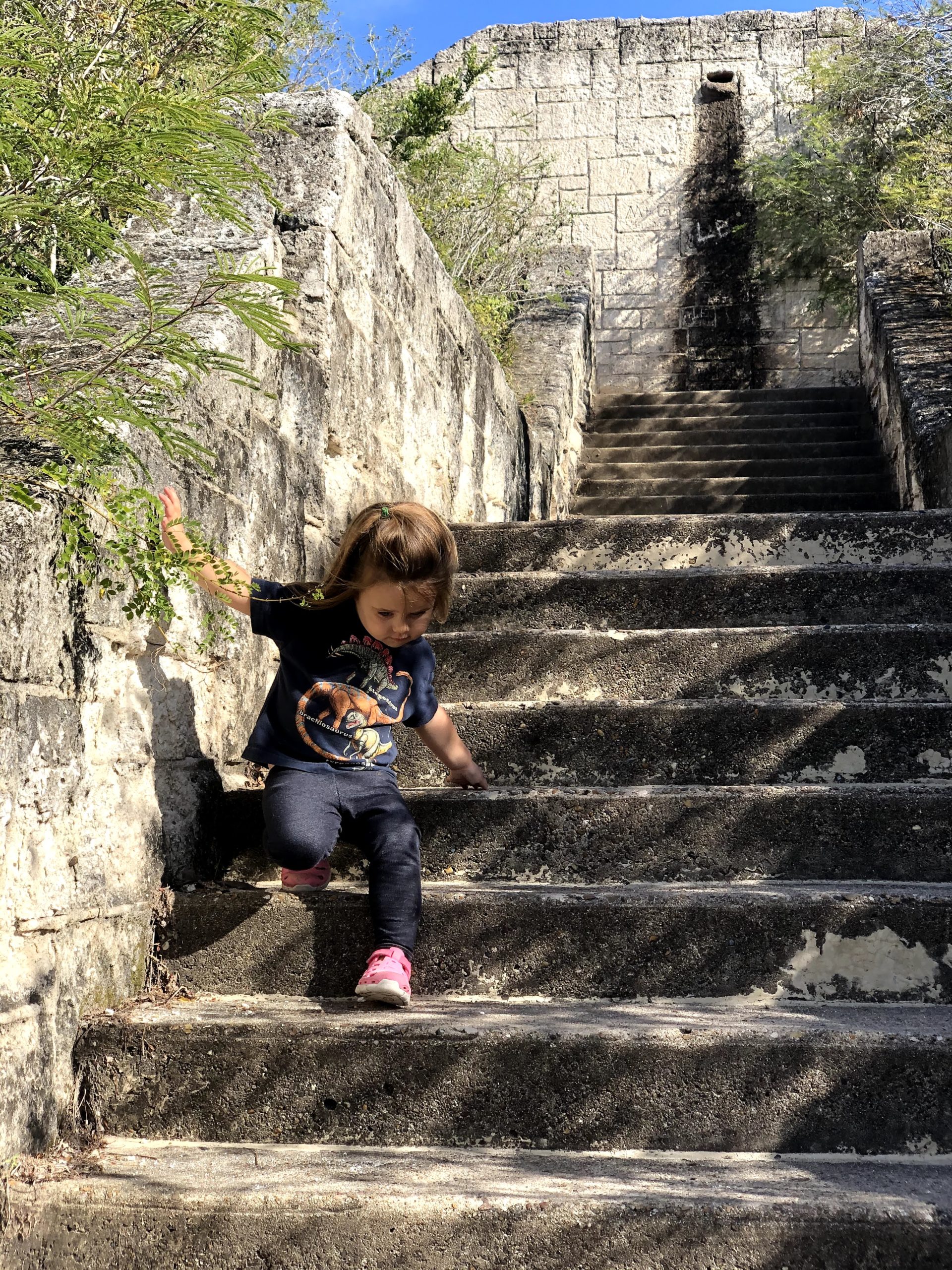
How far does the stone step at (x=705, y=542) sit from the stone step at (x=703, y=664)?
1.83 feet

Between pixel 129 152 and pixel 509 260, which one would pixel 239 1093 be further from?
pixel 509 260

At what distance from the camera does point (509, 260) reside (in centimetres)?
741

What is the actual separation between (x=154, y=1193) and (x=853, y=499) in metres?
5.32

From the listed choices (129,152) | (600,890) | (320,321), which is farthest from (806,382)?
(129,152)

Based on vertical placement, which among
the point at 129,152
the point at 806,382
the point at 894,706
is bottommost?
the point at 894,706

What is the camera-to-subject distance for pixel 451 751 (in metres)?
2.62

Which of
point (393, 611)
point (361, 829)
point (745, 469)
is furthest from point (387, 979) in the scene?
point (745, 469)

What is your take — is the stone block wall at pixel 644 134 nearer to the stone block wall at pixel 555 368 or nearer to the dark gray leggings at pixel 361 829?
the stone block wall at pixel 555 368

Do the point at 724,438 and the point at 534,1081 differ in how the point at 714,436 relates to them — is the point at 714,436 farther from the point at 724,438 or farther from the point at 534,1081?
the point at 534,1081

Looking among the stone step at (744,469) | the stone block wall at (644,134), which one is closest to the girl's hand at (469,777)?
the stone step at (744,469)

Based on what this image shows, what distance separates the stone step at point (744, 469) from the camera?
21.5ft

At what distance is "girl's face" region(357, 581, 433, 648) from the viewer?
94.6 inches

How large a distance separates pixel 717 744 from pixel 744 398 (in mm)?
5797

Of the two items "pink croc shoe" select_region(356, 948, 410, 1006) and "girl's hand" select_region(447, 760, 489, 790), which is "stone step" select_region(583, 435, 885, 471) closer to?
"girl's hand" select_region(447, 760, 489, 790)
